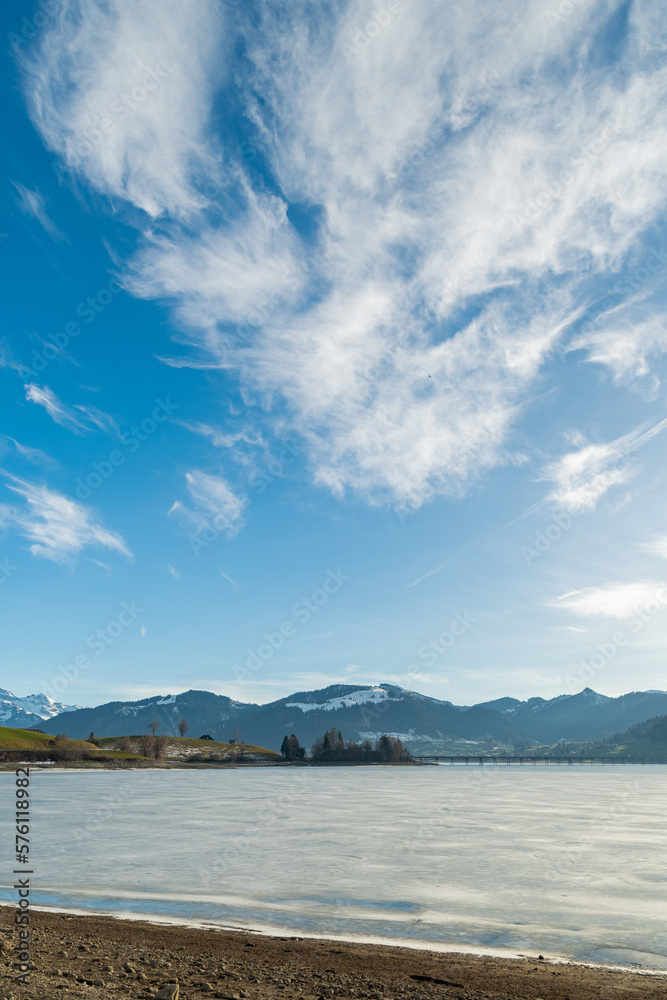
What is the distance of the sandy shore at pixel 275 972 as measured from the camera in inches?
479

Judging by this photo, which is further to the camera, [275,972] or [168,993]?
[275,972]

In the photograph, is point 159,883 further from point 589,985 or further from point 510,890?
point 589,985

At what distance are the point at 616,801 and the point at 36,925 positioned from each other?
222 ft

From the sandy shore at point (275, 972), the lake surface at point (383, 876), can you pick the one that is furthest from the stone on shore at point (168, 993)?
the lake surface at point (383, 876)

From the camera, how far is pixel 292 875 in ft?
79.7

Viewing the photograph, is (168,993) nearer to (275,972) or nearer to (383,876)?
(275,972)

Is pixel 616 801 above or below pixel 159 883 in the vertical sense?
below

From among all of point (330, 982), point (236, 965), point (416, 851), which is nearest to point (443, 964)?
point (330, 982)

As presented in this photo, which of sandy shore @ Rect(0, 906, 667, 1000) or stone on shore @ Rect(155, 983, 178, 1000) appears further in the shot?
sandy shore @ Rect(0, 906, 667, 1000)

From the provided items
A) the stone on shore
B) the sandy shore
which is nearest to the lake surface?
the sandy shore

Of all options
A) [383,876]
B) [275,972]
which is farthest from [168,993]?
[383,876]

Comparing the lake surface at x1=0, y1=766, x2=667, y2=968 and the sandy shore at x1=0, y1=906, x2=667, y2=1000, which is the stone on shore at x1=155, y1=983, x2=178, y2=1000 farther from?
the lake surface at x1=0, y1=766, x2=667, y2=968

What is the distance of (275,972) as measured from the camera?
1340 centimetres

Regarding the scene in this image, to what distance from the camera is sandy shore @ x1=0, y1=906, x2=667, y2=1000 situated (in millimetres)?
12164
